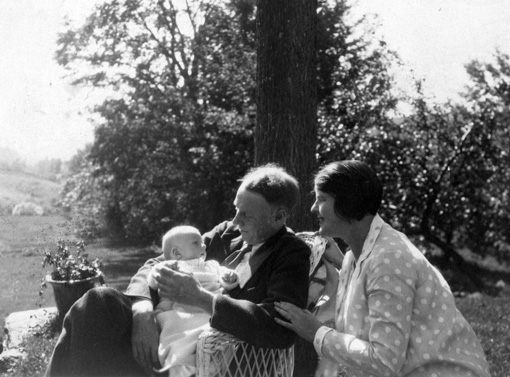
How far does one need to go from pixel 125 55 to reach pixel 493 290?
29.7ft

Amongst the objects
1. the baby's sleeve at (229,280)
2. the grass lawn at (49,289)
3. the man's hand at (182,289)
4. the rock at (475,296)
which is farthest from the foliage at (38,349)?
the rock at (475,296)

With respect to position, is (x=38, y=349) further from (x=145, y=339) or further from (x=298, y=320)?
(x=298, y=320)

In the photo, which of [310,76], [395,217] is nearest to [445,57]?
[395,217]

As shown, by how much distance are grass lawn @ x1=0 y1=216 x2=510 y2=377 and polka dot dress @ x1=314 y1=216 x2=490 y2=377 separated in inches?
101

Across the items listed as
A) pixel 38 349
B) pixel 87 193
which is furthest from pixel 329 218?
→ pixel 87 193

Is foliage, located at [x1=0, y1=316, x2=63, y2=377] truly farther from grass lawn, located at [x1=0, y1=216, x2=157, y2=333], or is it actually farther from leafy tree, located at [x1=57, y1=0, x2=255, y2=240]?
leafy tree, located at [x1=57, y1=0, x2=255, y2=240]

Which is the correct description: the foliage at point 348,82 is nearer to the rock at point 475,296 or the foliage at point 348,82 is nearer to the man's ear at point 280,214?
the rock at point 475,296

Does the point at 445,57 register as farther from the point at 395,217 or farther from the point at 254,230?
the point at 254,230

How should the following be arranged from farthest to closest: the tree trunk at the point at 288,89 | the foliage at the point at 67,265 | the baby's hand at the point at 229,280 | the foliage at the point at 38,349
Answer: the foliage at the point at 67,265 < the foliage at the point at 38,349 < the tree trunk at the point at 288,89 < the baby's hand at the point at 229,280

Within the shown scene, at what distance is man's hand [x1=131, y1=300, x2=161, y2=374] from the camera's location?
9.16 ft

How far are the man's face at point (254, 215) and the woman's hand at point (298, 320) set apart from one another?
1.32 feet

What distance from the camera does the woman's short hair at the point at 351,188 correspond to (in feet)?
8.03

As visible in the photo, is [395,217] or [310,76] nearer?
[310,76]

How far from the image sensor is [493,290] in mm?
7934
